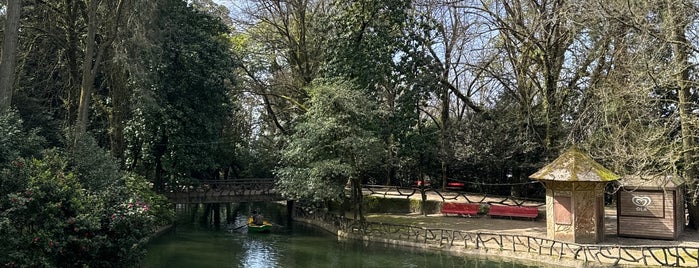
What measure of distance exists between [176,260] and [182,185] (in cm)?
874

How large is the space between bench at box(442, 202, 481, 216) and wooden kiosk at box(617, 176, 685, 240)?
24.4ft

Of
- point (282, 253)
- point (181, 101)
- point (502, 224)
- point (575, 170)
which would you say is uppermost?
point (181, 101)

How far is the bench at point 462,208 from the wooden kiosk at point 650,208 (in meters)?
7.43

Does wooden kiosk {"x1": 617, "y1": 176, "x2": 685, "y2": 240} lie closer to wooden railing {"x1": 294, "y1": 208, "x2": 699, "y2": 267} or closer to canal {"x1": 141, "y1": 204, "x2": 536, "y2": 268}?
wooden railing {"x1": 294, "y1": 208, "x2": 699, "y2": 267}

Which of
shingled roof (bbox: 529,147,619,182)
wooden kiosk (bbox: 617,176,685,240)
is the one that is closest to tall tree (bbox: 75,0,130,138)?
shingled roof (bbox: 529,147,619,182)

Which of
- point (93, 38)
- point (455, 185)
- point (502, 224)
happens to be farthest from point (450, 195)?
point (93, 38)

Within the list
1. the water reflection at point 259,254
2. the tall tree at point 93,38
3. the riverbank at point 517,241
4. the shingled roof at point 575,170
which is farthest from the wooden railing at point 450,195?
the tall tree at point 93,38

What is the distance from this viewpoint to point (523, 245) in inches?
733

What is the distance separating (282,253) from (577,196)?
36.4ft

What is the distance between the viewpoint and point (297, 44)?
30828 millimetres

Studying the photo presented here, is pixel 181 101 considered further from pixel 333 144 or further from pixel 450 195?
pixel 450 195

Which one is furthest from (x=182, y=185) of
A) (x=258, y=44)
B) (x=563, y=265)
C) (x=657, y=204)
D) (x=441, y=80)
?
(x=657, y=204)

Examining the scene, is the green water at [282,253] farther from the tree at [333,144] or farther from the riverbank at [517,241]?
the tree at [333,144]

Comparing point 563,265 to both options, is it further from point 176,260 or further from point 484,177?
point 484,177
